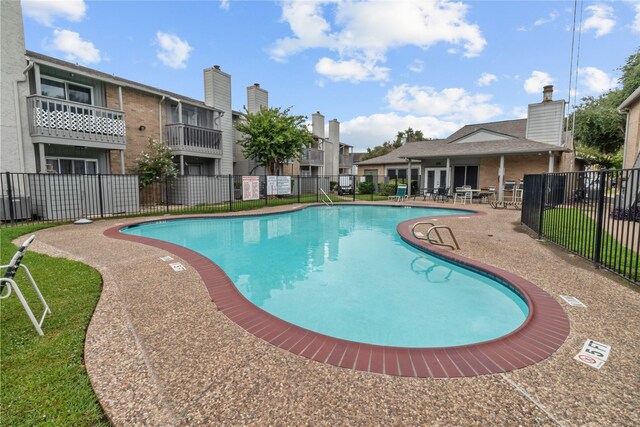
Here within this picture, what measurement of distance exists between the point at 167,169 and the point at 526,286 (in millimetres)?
15182

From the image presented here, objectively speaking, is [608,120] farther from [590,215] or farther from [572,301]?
[572,301]

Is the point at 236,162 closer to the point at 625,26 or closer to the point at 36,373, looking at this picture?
the point at 36,373

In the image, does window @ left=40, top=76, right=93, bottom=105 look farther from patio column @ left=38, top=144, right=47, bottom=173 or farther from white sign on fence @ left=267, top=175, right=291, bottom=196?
white sign on fence @ left=267, top=175, right=291, bottom=196

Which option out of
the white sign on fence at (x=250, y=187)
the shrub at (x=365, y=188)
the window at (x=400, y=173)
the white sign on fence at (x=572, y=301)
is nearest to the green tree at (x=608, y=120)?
the window at (x=400, y=173)

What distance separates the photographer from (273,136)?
1925 cm

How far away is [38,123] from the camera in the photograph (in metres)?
11.0

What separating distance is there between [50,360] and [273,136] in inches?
697

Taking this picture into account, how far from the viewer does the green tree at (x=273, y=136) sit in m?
19.3

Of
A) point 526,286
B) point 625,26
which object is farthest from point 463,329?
point 625,26

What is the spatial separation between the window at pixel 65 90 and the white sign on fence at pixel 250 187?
24.4 feet

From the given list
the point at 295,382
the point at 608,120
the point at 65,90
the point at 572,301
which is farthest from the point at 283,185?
the point at 608,120

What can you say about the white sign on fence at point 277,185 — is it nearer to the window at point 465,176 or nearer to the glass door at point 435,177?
the glass door at point 435,177

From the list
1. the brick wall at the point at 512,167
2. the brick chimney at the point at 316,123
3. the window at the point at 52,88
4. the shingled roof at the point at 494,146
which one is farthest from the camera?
the brick chimney at the point at 316,123

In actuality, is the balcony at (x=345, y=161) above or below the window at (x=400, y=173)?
above
